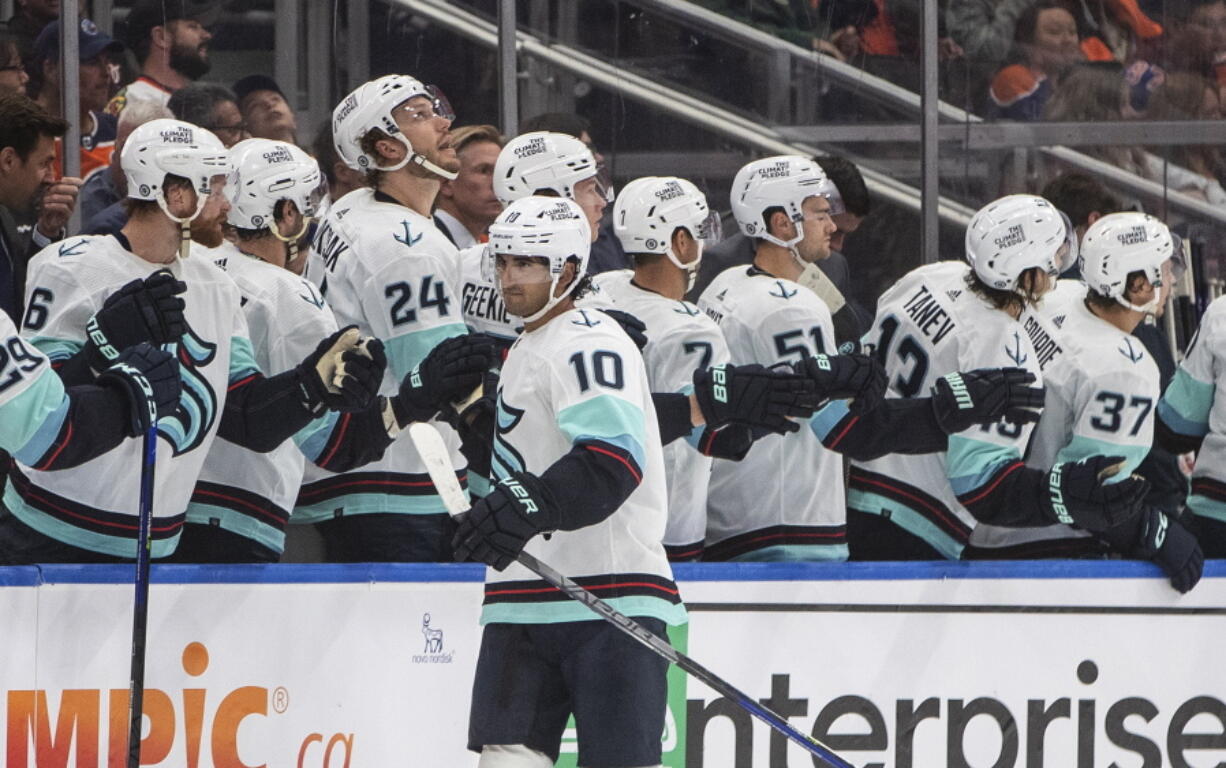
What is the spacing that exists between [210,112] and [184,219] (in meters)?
1.48

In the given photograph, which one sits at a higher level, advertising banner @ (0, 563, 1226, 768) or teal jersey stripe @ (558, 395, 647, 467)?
teal jersey stripe @ (558, 395, 647, 467)

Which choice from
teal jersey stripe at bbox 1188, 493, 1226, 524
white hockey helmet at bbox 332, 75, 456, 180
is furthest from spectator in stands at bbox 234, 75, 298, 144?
teal jersey stripe at bbox 1188, 493, 1226, 524

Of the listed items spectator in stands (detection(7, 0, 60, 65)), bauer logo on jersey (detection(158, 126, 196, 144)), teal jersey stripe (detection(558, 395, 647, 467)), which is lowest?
teal jersey stripe (detection(558, 395, 647, 467))

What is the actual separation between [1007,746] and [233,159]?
86.1 inches

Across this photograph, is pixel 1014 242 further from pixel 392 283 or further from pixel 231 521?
pixel 231 521

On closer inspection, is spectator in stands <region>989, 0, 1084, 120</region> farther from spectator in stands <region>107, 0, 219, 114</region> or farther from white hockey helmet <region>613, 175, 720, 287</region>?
spectator in stands <region>107, 0, 219, 114</region>

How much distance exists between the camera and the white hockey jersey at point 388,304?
14.9 feet

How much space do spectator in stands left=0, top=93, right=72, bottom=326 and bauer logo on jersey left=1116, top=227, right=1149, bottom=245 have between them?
8.24 feet

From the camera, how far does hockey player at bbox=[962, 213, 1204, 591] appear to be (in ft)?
15.5

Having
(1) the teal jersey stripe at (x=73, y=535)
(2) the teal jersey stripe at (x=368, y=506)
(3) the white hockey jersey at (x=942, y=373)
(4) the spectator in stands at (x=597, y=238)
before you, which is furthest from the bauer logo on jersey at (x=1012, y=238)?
(1) the teal jersey stripe at (x=73, y=535)

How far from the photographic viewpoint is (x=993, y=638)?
4664 mm

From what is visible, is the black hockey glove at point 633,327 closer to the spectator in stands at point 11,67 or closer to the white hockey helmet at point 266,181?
the white hockey helmet at point 266,181

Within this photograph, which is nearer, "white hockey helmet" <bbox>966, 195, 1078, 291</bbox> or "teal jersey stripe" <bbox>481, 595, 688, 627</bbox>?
"teal jersey stripe" <bbox>481, 595, 688, 627</bbox>

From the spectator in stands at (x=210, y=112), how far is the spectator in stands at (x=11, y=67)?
394mm
